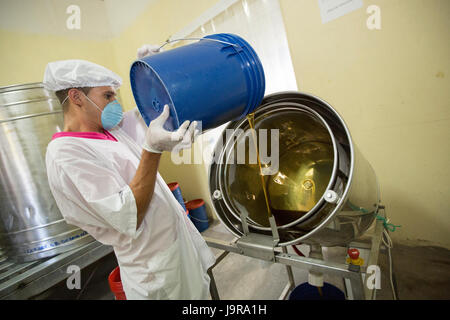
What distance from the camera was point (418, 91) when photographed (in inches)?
46.3

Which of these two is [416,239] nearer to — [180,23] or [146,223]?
[146,223]

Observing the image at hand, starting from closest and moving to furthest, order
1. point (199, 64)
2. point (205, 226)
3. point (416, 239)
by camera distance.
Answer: point (199, 64), point (416, 239), point (205, 226)

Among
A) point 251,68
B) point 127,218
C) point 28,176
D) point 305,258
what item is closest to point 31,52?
point 28,176

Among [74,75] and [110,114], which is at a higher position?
[74,75]

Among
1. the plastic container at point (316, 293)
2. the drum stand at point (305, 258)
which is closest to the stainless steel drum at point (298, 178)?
the drum stand at point (305, 258)

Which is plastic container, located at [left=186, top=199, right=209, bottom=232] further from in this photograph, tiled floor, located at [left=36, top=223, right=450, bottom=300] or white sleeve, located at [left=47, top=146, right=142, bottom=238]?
white sleeve, located at [left=47, top=146, right=142, bottom=238]

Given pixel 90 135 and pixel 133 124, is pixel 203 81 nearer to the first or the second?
pixel 90 135

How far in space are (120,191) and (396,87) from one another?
57.6 inches

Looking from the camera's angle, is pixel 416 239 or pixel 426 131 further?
pixel 416 239

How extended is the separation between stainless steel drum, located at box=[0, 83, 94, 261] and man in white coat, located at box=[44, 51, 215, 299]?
73cm

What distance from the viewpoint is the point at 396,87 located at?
1.23 meters

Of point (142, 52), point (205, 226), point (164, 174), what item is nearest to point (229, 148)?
point (142, 52)

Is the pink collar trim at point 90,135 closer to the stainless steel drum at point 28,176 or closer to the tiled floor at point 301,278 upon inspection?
the stainless steel drum at point 28,176
